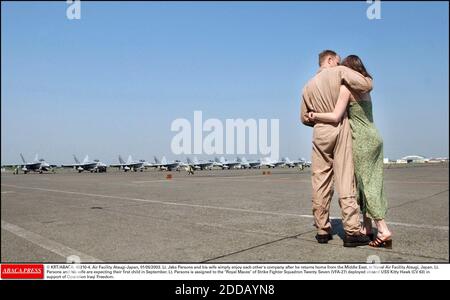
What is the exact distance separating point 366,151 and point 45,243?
7.18 metres

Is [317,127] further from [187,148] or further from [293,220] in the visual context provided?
[293,220]

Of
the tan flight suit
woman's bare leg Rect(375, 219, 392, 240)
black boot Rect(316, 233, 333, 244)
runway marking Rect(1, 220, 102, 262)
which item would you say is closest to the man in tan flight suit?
the tan flight suit

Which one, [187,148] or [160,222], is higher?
[187,148]

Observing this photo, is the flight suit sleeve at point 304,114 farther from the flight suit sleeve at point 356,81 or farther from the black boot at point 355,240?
the black boot at point 355,240

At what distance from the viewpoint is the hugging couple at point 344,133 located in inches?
62.2

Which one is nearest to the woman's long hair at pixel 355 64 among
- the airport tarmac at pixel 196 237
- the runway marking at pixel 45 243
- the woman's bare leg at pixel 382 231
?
the woman's bare leg at pixel 382 231

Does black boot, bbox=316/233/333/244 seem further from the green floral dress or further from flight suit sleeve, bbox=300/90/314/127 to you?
flight suit sleeve, bbox=300/90/314/127

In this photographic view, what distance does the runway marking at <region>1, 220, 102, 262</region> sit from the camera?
5851mm

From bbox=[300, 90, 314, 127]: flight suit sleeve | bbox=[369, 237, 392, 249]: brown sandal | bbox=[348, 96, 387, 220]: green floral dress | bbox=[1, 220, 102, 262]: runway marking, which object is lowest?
bbox=[1, 220, 102, 262]: runway marking

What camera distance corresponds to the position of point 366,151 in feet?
5.36

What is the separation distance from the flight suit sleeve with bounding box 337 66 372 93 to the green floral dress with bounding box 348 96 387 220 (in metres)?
0.06

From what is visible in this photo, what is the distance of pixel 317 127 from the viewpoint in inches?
63.1

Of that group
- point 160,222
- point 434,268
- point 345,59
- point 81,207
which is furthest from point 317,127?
point 81,207
